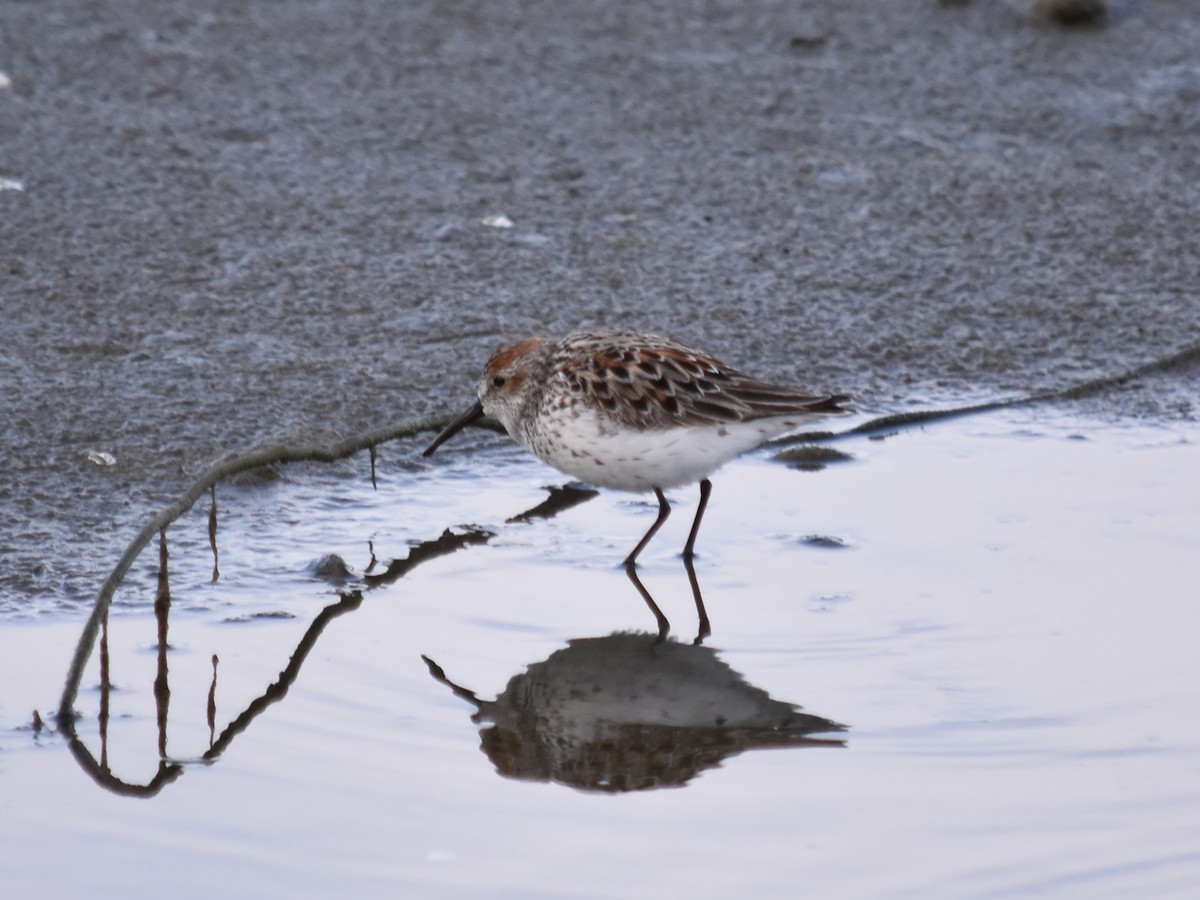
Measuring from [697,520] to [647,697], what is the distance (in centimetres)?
114

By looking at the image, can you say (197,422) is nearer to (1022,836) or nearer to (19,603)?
(19,603)

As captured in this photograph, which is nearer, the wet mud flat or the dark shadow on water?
the wet mud flat

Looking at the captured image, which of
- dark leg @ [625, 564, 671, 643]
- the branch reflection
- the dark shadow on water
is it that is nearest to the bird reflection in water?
the dark shadow on water

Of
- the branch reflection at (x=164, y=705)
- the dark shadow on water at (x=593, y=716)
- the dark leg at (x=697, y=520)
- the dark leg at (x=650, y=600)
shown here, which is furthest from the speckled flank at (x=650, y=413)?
the branch reflection at (x=164, y=705)

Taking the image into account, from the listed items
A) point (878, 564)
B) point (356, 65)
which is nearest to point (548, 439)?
point (878, 564)

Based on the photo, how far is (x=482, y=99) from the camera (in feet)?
31.8

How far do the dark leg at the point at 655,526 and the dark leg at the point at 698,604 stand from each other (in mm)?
149

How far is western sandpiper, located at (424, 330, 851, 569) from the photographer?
5438 mm

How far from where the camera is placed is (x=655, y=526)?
5.61 meters

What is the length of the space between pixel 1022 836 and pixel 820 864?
48cm

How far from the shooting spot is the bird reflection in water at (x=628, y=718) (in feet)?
13.4

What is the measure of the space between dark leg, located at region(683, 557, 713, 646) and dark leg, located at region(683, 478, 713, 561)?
0.09 feet

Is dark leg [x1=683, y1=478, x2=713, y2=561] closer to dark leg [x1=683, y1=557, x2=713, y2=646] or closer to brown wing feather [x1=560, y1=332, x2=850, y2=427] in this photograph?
dark leg [x1=683, y1=557, x2=713, y2=646]

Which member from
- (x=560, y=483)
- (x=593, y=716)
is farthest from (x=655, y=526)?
(x=593, y=716)
